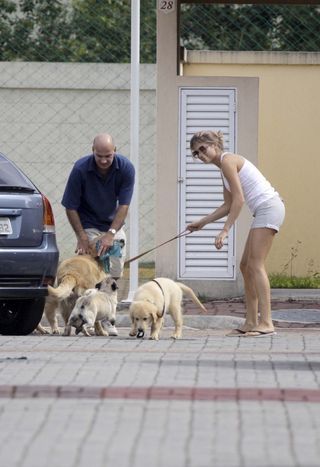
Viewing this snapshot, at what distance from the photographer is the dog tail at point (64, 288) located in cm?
1156

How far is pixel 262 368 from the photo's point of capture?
29.7 feet

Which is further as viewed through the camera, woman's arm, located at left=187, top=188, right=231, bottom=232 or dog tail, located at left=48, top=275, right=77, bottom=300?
woman's arm, located at left=187, top=188, right=231, bottom=232

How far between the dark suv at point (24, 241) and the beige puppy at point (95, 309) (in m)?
0.31

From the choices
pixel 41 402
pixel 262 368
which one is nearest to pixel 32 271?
pixel 262 368

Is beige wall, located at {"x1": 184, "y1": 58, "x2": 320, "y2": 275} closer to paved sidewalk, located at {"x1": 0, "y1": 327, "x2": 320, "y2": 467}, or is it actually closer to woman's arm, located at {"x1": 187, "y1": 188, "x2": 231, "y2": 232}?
woman's arm, located at {"x1": 187, "y1": 188, "x2": 231, "y2": 232}

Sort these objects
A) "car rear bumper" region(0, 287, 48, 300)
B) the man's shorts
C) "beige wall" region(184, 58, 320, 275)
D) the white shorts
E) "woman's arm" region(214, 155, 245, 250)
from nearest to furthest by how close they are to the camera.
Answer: "car rear bumper" region(0, 287, 48, 300), "woman's arm" region(214, 155, 245, 250), the white shorts, the man's shorts, "beige wall" region(184, 58, 320, 275)

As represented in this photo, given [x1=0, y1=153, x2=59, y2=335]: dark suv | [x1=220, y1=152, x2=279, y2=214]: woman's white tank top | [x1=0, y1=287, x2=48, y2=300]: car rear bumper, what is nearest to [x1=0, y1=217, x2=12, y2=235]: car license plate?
[x1=0, y1=153, x2=59, y2=335]: dark suv

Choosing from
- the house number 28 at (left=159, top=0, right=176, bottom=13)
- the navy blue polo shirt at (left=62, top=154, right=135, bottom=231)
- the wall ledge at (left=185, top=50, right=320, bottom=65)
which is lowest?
the navy blue polo shirt at (left=62, top=154, right=135, bottom=231)

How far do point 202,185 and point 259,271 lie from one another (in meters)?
4.08

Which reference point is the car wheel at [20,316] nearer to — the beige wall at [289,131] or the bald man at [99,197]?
the bald man at [99,197]

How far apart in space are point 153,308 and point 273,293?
4.66 m

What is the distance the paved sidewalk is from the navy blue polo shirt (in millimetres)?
2227

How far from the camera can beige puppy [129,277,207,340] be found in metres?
11.5

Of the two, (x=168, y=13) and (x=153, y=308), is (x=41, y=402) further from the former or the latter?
(x=168, y=13)
